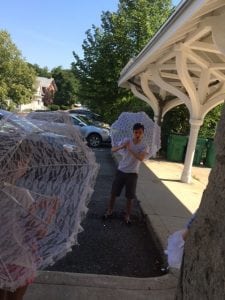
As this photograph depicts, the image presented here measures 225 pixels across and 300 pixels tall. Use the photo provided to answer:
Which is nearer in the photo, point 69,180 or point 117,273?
point 69,180

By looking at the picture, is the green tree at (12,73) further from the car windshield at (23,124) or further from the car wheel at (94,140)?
the car windshield at (23,124)

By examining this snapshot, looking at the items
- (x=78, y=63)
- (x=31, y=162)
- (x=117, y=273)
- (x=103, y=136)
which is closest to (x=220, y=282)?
(x=31, y=162)

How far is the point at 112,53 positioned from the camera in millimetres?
29688

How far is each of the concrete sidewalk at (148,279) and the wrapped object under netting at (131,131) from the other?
1.28 m

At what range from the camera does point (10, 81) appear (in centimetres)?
4984

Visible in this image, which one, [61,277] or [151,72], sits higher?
[151,72]

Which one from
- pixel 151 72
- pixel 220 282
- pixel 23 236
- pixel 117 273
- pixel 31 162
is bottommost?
pixel 117 273

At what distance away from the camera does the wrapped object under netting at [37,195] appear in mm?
2293

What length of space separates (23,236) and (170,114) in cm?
1857

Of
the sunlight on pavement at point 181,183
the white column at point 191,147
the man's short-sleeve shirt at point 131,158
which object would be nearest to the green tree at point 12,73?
the sunlight on pavement at point 181,183

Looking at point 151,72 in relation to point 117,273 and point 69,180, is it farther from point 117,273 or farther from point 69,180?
point 69,180

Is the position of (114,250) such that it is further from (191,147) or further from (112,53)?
(112,53)

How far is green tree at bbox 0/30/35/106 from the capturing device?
48.0 m

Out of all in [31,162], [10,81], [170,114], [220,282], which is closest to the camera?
[220,282]
